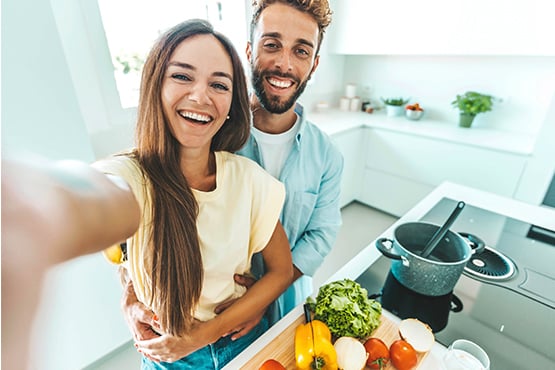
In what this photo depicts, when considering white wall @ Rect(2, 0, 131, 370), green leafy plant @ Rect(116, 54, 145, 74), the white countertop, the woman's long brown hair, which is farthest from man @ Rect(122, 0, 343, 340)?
the white countertop

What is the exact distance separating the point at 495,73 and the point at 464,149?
70cm

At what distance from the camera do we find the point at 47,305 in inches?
7.6

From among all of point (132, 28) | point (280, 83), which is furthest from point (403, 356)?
point (132, 28)

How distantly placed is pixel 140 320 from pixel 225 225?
0.32m

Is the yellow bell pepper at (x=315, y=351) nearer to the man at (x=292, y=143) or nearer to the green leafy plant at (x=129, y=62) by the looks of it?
the man at (x=292, y=143)

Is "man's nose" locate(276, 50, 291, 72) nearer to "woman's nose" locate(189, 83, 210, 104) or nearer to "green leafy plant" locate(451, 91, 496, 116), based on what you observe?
"woman's nose" locate(189, 83, 210, 104)

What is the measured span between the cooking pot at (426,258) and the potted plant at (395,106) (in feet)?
6.23

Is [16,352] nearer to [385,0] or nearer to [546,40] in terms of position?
[546,40]

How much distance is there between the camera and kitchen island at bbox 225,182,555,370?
56cm

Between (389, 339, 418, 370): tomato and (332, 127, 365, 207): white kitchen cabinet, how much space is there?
64.0 inches

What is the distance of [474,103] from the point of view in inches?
80.7

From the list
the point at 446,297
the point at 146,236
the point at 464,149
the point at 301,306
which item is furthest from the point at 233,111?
the point at 464,149

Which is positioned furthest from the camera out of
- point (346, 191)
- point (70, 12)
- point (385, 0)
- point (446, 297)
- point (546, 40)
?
point (346, 191)

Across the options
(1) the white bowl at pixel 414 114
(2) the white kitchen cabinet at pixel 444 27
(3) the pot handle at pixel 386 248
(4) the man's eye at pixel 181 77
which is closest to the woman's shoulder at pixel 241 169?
(4) the man's eye at pixel 181 77
